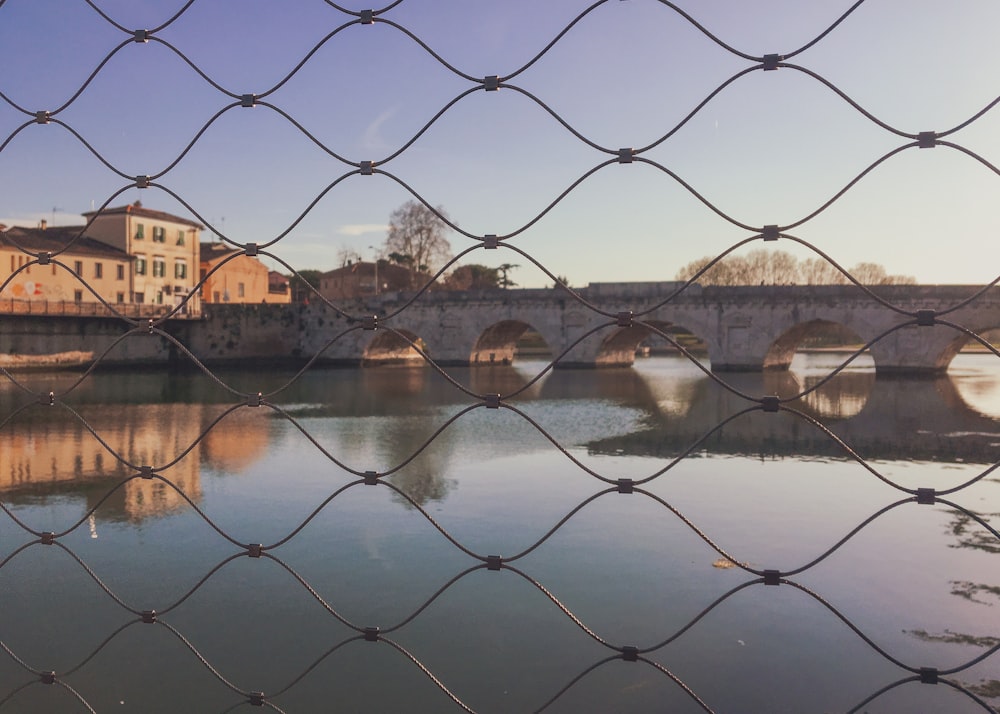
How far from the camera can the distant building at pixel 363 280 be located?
5975cm

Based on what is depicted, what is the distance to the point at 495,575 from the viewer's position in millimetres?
6773

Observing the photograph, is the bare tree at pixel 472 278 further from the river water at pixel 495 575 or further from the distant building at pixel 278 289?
the river water at pixel 495 575

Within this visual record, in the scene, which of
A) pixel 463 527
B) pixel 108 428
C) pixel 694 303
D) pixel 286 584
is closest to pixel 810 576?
pixel 463 527

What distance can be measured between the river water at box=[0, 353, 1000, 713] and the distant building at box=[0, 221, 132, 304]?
23875 millimetres

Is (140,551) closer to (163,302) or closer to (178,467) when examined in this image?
Result: (178,467)

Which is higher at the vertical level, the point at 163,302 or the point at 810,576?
the point at 163,302

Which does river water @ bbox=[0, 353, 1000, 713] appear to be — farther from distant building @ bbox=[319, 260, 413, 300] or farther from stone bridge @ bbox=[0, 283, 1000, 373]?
distant building @ bbox=[319, 260, 413, 300]

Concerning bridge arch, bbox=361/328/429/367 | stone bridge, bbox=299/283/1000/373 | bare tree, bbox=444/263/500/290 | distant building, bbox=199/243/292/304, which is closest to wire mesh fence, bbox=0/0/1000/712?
stone bridge, bbox=299/283/1000/373

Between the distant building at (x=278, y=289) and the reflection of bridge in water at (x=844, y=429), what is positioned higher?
the distant building at (x=278, y=289)

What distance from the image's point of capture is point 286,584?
6.34 m

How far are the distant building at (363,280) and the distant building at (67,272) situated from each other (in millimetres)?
19392

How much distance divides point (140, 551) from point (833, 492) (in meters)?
7.73

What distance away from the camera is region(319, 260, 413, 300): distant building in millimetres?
59750

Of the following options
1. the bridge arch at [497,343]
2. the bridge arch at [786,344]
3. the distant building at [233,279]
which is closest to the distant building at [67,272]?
the distant building at [233,279]
